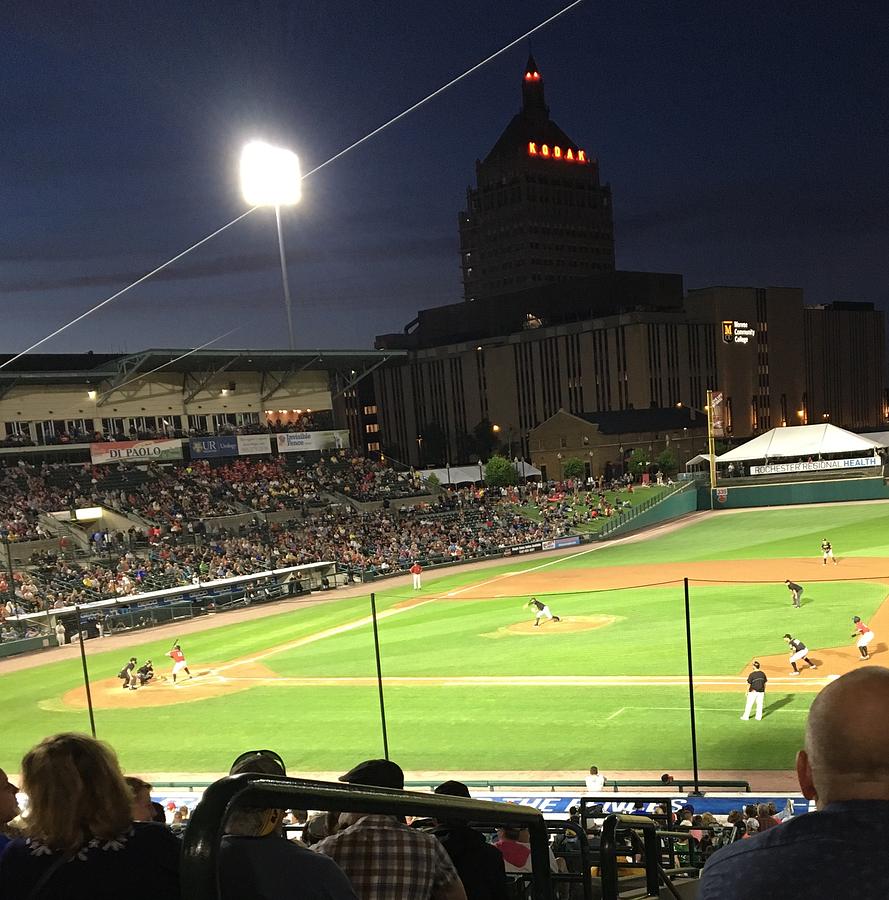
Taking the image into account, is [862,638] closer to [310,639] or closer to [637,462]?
[310,639]

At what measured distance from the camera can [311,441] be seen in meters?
66.8

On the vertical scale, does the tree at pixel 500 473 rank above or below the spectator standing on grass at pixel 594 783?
above

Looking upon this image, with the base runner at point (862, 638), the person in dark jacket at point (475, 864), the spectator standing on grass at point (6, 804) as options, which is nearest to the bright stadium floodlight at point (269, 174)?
the spectator standing on grass at point (6, 804)

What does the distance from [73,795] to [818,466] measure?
2929 inches

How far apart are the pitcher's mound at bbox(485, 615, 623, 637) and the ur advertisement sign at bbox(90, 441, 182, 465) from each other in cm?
3385

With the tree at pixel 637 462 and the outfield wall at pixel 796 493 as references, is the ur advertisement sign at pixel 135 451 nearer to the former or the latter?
the outfield wall at pixel 796 493

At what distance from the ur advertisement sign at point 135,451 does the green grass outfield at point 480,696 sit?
2312 centimetres

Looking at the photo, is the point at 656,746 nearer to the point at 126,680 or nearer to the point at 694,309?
the point at 126,680

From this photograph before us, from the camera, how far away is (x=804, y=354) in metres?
126

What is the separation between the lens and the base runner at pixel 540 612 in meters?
31.5

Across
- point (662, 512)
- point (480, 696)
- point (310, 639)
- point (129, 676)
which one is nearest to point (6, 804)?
point (480, 696)

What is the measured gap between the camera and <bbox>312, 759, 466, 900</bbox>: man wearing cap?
293cm

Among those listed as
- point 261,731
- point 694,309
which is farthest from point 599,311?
point 261,731

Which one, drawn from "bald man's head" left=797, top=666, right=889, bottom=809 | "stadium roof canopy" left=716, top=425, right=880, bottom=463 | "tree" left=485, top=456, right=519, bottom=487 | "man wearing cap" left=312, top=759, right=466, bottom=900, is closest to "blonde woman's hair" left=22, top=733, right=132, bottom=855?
"man wearing cap" left=312, top=759, right=466, bottom=900
